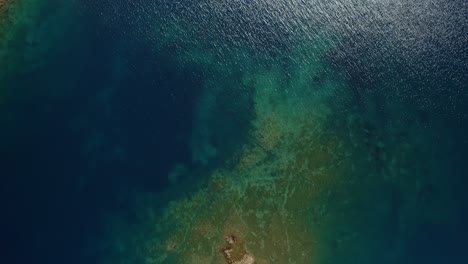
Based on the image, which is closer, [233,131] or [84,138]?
[84,138]

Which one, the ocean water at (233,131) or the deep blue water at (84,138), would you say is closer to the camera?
the deep blue water at (84,138)

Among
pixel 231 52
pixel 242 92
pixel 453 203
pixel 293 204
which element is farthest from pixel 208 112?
pixel 453 203

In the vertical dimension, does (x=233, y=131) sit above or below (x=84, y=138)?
above

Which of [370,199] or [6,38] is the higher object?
[370,199]

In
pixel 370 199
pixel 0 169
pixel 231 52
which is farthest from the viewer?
pixel 231 52

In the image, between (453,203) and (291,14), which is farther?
(291,14)

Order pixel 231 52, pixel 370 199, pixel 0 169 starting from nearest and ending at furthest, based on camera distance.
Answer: pixel 0 169 < pixel 370 199 < pixel 231 52

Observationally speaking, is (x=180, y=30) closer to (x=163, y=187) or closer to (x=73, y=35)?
(x=73, y=35)

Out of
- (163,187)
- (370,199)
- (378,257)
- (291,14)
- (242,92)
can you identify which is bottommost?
(163,187)
